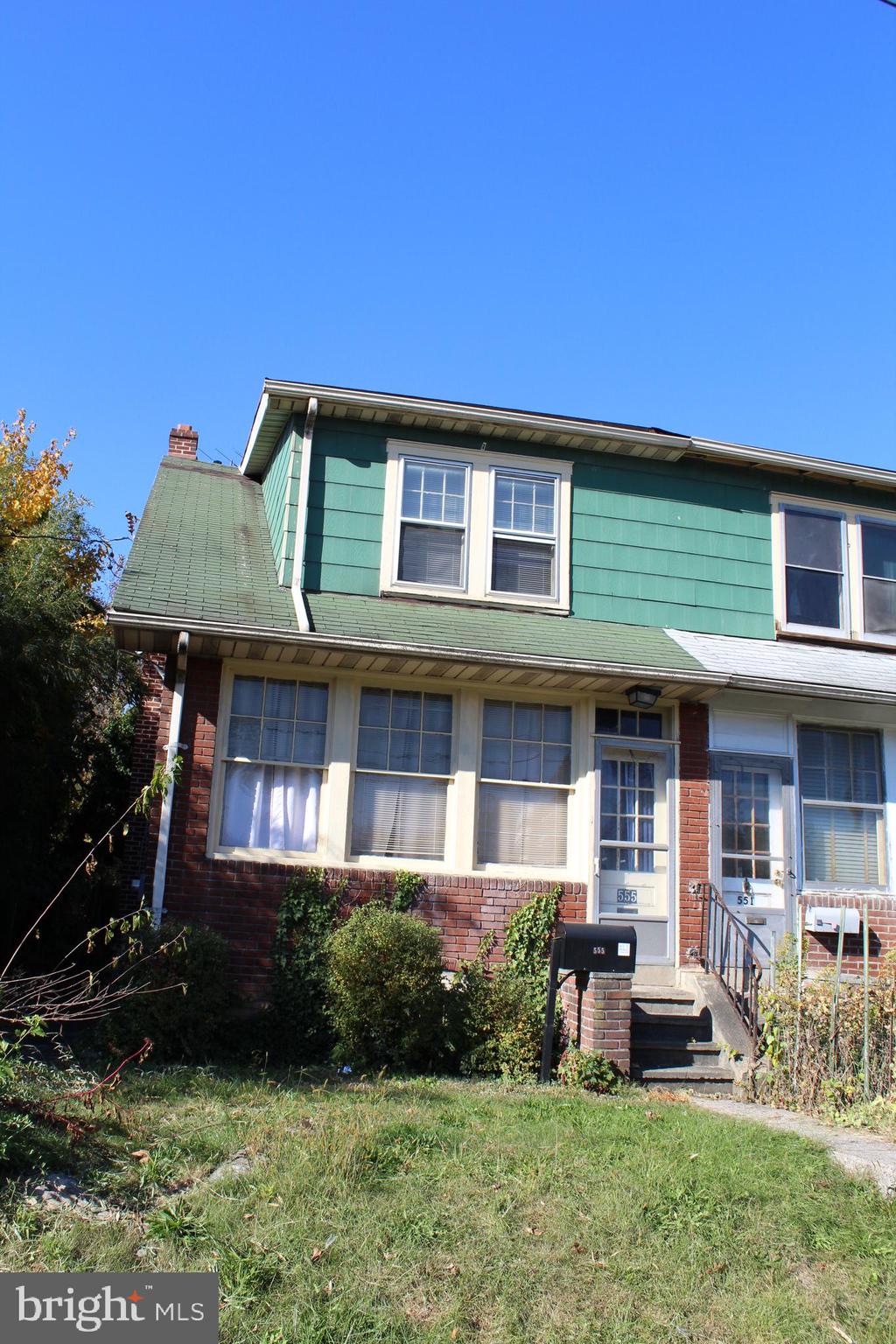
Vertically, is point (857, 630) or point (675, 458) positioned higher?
point (675, 458)

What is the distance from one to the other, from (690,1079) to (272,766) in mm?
4206

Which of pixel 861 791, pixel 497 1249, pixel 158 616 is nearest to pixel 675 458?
pixel 861 791

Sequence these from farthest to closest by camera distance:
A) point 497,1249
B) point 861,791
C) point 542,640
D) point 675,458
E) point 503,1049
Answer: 1. point 675,458
2. point 861,791
3. point 542,640
4. point 503,1049
5. point 497,1249

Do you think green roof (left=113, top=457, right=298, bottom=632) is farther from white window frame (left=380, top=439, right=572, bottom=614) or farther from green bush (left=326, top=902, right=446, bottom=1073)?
green bush (left=326, top=902, right=446, bottom=1073)

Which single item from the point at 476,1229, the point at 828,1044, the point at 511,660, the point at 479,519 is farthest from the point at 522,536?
the point at 476,1229

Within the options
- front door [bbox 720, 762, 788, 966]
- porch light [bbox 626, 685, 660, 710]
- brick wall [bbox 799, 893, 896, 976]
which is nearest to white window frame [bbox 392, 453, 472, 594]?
porch light [bbox 626, 685, 660, 710]

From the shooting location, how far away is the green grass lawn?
422 cm

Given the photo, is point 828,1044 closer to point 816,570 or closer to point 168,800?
point 168,800

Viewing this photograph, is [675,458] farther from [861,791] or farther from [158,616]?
[158,616]

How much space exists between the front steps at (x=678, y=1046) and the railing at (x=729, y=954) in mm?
305

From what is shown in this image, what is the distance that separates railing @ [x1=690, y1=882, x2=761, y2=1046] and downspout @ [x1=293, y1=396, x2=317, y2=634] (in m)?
4.51

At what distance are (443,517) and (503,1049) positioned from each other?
5096 mm

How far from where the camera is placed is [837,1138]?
6719 mm

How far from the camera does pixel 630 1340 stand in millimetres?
4129
